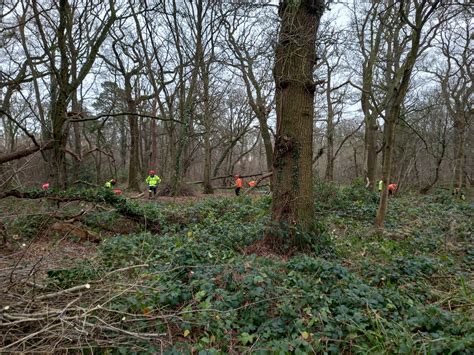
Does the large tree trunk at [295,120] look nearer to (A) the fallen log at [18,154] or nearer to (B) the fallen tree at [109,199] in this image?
(B) the fallen tree at [109,199]

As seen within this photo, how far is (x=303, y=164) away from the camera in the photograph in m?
5.54

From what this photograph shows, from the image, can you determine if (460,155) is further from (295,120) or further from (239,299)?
(239,299)

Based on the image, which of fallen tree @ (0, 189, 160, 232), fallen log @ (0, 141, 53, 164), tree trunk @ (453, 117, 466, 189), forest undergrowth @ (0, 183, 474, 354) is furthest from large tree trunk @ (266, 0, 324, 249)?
tree trunk @ (453, 117, 466, 189)

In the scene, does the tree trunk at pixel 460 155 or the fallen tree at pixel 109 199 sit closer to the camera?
the fallen tree at pixel 109 199

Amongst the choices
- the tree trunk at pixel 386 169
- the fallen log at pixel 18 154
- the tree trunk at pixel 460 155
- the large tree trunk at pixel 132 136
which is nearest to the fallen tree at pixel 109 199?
the fallen log at pixel 18 154

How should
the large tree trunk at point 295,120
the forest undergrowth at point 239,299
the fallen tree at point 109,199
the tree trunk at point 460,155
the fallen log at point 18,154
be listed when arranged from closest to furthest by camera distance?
1. the forest undergrowth at point 239,299
2. the large tree trunk at point 295,120
3. the fallen log at point 18,154
4. the fallen tree at point 109,199
5. the tree trunk at point 460,155

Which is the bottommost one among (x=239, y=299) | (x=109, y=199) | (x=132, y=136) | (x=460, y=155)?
(x=239, y=299)

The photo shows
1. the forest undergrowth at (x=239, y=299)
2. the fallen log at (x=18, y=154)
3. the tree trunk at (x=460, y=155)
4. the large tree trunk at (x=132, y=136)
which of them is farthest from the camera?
the large tree trunk at (x=132, y=136)

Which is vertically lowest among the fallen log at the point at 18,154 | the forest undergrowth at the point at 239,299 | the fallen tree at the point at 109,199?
the forest undergrowth at the point at 239,299

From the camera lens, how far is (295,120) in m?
5.52

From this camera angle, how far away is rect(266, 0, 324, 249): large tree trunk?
5.47 m

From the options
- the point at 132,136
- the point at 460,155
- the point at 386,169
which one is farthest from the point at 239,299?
the point at 460,155

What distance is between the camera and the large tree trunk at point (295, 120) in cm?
547

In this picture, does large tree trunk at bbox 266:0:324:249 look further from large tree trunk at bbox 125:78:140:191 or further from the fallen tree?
large tree trunk at bbox 125:78:140:191
